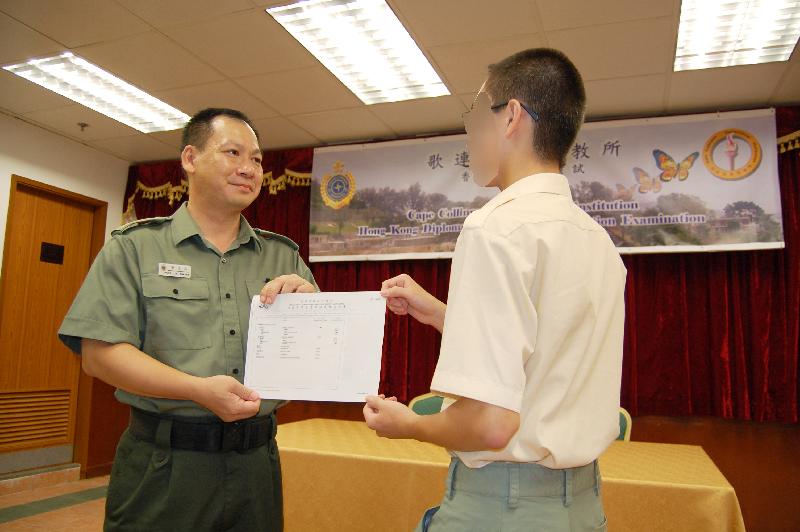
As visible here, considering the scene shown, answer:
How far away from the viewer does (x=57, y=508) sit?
418 cm

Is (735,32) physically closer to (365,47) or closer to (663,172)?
(663,172)

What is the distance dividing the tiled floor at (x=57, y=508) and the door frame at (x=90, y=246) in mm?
388

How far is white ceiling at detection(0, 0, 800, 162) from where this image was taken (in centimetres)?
315

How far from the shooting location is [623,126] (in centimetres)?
431

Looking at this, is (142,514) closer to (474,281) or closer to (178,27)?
(474,281)

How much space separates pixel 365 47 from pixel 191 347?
2718mm

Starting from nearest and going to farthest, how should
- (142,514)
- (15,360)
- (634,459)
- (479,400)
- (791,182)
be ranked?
(479,400) < (142,514) < (634,459) < (791,182) < (15,360)

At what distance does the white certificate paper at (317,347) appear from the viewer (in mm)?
1301

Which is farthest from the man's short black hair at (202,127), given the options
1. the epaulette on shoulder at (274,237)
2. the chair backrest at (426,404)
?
the chair backrest at (426,404)

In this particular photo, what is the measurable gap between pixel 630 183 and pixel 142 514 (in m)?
3.86

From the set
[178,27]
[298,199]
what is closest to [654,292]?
[298,199]

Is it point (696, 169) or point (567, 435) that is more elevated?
point (696, 169)

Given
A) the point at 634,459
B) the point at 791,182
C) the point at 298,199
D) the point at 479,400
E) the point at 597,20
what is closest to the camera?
the point at 479,400

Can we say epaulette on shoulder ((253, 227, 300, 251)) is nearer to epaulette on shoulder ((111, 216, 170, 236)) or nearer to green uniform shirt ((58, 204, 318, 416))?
green uniform shirt ((58, 204, 318, 416))
